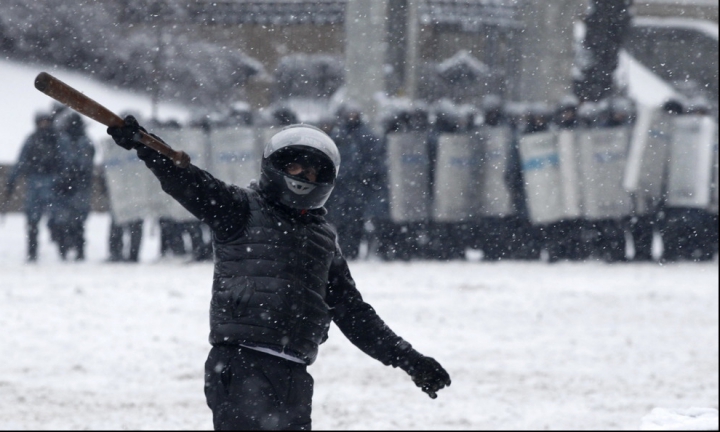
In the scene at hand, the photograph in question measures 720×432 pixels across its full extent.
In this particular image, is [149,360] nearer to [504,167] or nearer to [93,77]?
[504,167]

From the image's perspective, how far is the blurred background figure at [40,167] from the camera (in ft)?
39.2

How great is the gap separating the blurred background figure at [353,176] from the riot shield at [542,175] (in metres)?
1.59

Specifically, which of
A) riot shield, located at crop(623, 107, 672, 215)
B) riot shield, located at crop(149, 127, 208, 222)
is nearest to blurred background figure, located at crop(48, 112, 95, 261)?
riot shield, located at crop(149, 127, 208, 222)

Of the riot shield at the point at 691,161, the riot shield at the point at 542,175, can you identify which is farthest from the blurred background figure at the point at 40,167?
the riot shield at the point at 691,161

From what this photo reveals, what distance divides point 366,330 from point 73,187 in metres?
8.94

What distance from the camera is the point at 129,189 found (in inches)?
490

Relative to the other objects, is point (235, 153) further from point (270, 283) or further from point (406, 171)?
point (270, 283)

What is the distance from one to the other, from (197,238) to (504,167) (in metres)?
3.36

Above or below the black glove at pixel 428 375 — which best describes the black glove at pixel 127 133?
above

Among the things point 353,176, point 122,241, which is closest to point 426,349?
point 353,176

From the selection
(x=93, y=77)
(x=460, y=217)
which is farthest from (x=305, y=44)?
(x=460, y=217)

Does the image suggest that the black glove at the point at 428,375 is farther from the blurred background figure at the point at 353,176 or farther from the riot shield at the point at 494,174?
the riot shield at the point at 494,174

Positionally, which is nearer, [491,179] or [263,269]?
[263,269]

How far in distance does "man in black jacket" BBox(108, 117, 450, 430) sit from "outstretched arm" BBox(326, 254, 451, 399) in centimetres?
11
